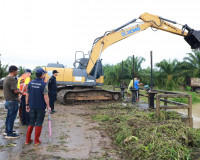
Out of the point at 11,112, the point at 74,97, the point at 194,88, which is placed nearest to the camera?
the point at 11,112

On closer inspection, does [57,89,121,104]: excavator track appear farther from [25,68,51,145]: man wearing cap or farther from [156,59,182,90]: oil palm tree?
[156,59,182,90]: oil palm tree

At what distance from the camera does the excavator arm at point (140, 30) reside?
504 inches

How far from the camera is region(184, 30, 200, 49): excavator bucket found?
42.0 feet

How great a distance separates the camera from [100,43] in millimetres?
12805

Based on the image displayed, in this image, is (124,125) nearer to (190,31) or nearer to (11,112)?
(11,112)

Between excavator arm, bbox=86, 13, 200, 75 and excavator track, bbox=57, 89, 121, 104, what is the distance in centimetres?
142

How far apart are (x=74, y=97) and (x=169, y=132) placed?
7496mm

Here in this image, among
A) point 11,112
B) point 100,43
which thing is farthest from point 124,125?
point 100,43

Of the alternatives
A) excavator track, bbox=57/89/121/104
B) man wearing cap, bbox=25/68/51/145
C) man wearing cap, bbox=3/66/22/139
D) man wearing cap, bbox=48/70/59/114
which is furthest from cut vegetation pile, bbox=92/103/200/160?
excavator track, bbox=57/89/121/104

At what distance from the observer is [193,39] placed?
1321cm

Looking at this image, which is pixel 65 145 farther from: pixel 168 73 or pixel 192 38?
pixel 168 73

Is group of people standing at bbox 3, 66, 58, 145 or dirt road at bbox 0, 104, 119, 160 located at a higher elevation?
group of people standing at bbox 3, 66, 58, 145

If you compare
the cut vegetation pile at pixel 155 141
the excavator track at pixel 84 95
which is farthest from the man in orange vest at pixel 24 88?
the excavator track at pixel 84 95

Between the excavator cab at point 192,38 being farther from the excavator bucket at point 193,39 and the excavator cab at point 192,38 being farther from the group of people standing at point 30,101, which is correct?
the group of people standing at point 30,101
